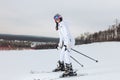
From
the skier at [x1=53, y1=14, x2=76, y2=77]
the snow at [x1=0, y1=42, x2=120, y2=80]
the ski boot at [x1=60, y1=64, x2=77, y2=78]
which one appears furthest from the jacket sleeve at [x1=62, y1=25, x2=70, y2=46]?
the snow at [x1=0, y1=42, x2=120, y2=80]

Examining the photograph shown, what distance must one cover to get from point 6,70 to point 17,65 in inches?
53.1

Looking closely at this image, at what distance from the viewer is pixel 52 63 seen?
61.4 ft

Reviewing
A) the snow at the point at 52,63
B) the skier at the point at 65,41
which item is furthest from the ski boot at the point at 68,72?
the snow at the point at 52,63

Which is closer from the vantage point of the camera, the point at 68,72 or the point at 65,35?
the point at 65,35

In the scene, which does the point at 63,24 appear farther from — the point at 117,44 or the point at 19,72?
the point at 117,44

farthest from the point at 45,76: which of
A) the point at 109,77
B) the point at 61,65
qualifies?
the point at 109,77

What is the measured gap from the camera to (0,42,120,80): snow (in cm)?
1407

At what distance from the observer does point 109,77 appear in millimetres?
12344

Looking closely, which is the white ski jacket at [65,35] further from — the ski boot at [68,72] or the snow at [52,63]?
the snow at [52,63]

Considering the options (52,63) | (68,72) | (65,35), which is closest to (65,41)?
→ (65,35)

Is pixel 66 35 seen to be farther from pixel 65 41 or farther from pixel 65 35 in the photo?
pixel 65 41

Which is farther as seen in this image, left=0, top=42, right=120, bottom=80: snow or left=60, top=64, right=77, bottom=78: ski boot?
left=60, top=64, right=77, bottom=78: ski boot

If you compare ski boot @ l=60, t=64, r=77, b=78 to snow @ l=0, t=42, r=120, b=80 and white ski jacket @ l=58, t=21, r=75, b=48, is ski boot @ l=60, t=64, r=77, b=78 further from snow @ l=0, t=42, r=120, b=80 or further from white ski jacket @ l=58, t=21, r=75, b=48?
white ski jacket @ l=58, t=21, r=75, b=48

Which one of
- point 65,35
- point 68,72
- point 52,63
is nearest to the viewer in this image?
point 65,35
